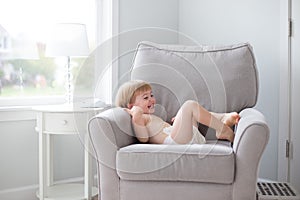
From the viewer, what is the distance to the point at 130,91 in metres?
2.49

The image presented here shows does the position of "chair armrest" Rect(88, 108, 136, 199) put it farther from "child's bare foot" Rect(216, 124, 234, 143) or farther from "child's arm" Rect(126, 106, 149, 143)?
"child's bare foot" Rect(216, 124, 234, 143)

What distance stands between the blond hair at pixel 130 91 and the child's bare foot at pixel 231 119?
458 millimetres

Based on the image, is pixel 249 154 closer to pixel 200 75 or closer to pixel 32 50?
pixel 200 75

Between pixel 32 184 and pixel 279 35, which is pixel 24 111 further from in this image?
pixel 279 35

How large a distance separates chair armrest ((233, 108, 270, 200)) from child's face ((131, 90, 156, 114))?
1.97ft

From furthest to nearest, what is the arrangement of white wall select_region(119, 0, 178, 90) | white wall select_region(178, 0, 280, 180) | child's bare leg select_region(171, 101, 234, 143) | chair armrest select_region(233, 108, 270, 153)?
white wall select_region(119, 0, 178, 90)
white wall select_region(178, 0, 280, 180)
child's bare leg select_region(171, 101, 234, 143)
chair armrest select_region(233, 108, 270, 153)

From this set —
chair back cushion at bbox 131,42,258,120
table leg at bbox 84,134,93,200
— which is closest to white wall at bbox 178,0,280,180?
chair back cushion at bbox 131,42,258,120

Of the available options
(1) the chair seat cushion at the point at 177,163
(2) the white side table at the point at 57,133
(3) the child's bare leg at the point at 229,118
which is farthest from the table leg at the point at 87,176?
(3) the child's bare leg at the point at 229,118

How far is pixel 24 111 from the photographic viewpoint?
2.95m

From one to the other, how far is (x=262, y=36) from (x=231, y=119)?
35.6 inches

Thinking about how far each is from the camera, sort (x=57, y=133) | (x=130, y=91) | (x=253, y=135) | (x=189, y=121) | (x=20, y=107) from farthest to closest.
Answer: (x=20, y=107)
(x=57, y=133)
(x=130, y=91)
(x=189, y=121)
(x=253, y=135)

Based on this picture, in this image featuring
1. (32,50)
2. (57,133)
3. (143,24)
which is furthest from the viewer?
(143,24)

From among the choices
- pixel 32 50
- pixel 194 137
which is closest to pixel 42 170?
pixel 32 50

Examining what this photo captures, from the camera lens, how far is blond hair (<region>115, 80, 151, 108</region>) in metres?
2.49
